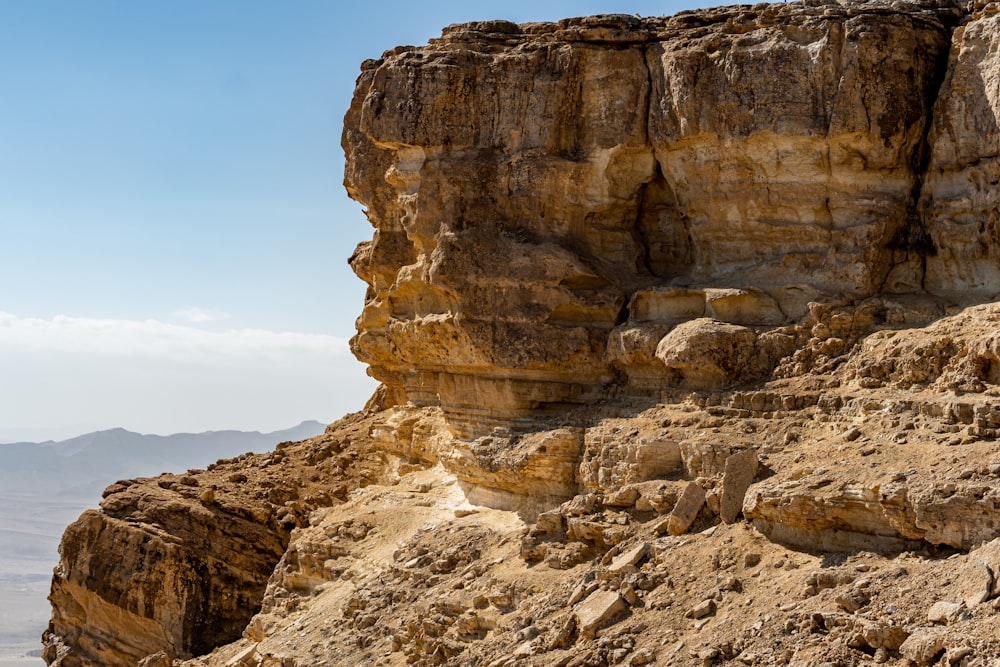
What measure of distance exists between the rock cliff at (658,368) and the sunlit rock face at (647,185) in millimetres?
67

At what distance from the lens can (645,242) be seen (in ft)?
94.3

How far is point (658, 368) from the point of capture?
25969mm

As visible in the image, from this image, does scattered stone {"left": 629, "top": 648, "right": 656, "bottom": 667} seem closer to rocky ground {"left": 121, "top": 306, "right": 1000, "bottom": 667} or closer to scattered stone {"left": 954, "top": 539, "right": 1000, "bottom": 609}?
rocky ground {"left": 121, "top": 306, "right": 1000, "bottom": 667}

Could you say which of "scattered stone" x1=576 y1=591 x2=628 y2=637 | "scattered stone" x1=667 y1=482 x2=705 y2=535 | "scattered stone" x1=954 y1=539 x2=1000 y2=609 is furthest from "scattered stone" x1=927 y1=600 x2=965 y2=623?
"scattered stone" x1=667 y1=482 x2=705 y2=535

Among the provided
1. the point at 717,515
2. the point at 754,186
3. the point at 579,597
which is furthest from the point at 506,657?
Result: the point at 754,186

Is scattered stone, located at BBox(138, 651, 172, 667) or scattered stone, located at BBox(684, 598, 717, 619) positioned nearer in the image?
scattered stone, located at BBox(684, 598, 717, 619)

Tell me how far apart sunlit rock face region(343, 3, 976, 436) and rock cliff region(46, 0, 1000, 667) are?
0.22ft

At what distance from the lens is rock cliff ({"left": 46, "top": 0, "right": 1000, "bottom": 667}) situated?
19.4 meters

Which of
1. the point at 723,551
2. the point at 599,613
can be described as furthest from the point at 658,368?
the point at 599,613

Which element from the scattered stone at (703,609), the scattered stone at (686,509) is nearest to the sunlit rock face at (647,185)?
the scattered stone at (686,509)

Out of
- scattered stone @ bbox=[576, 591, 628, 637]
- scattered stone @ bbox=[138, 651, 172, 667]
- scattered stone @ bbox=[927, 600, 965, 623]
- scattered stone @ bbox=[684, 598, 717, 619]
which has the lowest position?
scattered stone @ bbox=[138, 651, 172, 667]

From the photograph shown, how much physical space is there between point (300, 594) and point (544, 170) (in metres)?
11.1

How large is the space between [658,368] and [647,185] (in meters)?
4.63

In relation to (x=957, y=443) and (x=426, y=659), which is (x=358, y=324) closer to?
(x=426, y=659)
